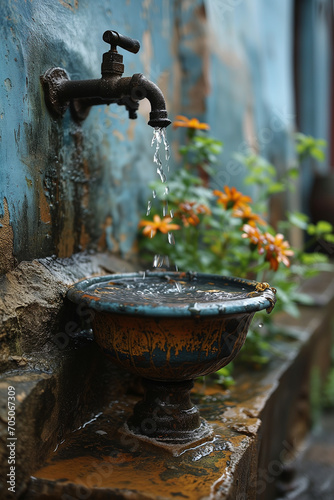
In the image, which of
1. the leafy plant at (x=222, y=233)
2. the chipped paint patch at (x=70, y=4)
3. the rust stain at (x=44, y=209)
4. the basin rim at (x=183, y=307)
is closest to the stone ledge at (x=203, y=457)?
the leafy plant at (x=222, y=233)

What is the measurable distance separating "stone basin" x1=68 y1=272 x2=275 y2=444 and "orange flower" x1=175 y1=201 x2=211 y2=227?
22.2 inches

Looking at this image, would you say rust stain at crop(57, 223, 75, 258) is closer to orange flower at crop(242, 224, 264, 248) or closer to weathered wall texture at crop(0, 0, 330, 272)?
weathered wall texture at crop(0, 0, 330, 272)

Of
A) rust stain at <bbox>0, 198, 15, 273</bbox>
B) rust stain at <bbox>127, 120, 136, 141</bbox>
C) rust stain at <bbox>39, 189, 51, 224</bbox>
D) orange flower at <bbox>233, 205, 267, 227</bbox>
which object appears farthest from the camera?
rust stain at <bbox>127, 120, 136, 141</bbox>

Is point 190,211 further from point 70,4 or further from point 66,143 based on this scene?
point 70,4

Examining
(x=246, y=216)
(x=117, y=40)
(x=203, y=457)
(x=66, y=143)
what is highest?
(x=117, y=40)

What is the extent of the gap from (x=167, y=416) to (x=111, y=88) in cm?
123

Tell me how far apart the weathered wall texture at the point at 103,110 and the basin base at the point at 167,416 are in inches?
26.8

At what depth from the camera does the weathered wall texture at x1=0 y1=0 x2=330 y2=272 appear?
1709 mm

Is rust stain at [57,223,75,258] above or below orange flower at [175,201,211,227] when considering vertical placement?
below

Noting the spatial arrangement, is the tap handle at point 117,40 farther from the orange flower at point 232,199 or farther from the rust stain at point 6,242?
the orange flower at point 232,199

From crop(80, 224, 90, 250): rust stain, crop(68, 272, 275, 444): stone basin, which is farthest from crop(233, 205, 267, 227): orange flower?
crop(80, 224, 90, 250): rust stain

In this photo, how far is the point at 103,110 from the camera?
92.5 inches

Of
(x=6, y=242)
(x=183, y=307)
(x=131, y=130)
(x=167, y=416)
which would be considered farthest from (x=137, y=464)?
(x=131, y=130)

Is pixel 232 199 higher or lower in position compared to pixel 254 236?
higher
